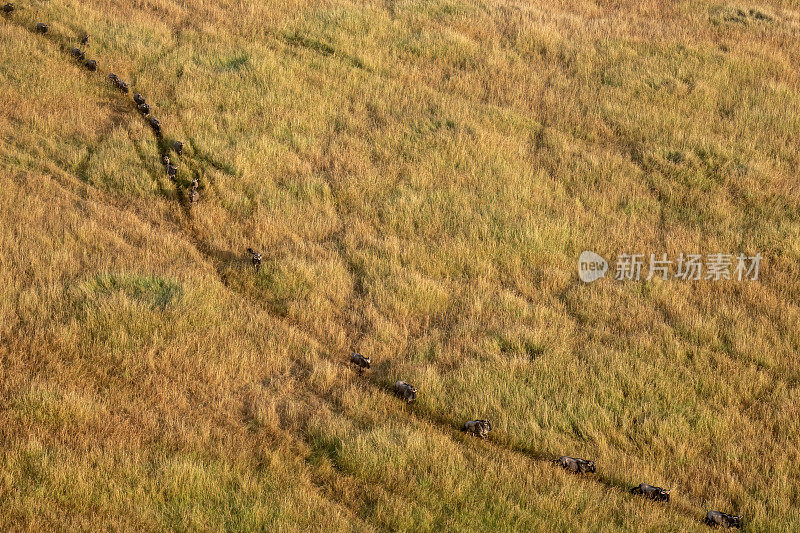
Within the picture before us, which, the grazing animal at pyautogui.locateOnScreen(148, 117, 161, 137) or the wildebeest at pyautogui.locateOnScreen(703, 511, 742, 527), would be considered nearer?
the wildebeest at pyautogui.locateOnScreen(703, 511, 742, 527)

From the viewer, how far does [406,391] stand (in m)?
10.3

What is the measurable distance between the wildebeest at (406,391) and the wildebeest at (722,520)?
391 cm

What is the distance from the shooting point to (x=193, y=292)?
11578 millimetres

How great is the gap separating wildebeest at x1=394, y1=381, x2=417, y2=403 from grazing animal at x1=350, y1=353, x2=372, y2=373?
2.17 ft

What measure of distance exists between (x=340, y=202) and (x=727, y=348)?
25.2 ft

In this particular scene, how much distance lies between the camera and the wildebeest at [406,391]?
10203mm

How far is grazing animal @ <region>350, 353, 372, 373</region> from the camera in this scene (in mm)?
10828

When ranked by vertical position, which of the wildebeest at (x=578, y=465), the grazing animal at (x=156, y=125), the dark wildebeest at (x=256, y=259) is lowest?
the wildebeest at (x=578, y=465)

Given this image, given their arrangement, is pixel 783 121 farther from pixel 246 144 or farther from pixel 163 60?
pixel 163 60

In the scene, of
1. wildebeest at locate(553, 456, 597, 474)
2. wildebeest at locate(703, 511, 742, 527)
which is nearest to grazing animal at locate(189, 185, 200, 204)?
wildebeest at locate(553, 456, 597, 474)

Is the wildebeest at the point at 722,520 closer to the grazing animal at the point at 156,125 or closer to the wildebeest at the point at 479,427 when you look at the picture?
the wildebeest at the point at 479,427

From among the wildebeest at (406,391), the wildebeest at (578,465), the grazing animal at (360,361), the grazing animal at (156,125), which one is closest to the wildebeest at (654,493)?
the wildebeest at (578,465)

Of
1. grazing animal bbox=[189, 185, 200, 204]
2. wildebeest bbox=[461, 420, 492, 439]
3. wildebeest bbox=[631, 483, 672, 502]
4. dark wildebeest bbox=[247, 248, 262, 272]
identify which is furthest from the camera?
grazing animal bbox=[189, 185, 200, 204]

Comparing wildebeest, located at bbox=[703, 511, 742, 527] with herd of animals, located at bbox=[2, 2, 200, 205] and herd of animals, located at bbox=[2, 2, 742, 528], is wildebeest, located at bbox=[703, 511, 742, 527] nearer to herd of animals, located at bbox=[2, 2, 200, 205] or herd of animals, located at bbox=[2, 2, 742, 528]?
herd of animals, located at bbox=[2, 2, 742, 528]
